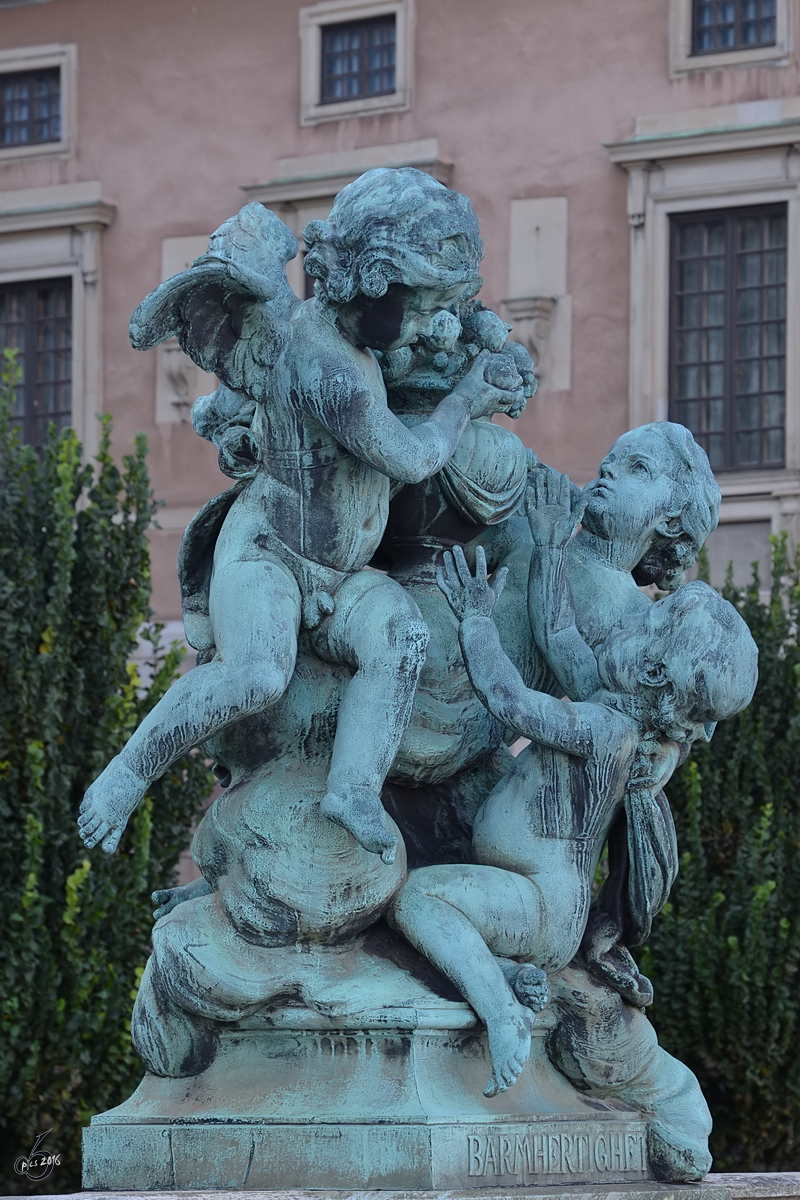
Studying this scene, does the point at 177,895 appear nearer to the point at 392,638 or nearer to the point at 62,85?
the point at 392,638

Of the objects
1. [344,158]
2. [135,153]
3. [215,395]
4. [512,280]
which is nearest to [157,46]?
[135,153]

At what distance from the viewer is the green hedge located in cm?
1015

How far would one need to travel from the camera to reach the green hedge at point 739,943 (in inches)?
400

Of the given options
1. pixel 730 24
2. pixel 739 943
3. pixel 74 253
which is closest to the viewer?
pixel 739 943

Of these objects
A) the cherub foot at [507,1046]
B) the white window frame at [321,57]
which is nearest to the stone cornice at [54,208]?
the white window frame at [321,57]

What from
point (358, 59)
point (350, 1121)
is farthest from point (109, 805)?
point (358, 59)

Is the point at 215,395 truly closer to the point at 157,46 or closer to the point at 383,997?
the point at 383,997

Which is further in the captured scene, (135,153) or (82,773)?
(135,153)

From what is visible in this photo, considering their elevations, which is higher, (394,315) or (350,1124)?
(394,315)

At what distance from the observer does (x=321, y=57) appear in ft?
60.8

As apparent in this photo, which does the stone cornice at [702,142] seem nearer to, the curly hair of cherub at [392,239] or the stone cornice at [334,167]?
the stone cornice at [334,167]

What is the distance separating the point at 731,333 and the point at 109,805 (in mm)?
14034

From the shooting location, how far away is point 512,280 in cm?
1772

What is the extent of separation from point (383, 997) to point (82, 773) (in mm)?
6533
